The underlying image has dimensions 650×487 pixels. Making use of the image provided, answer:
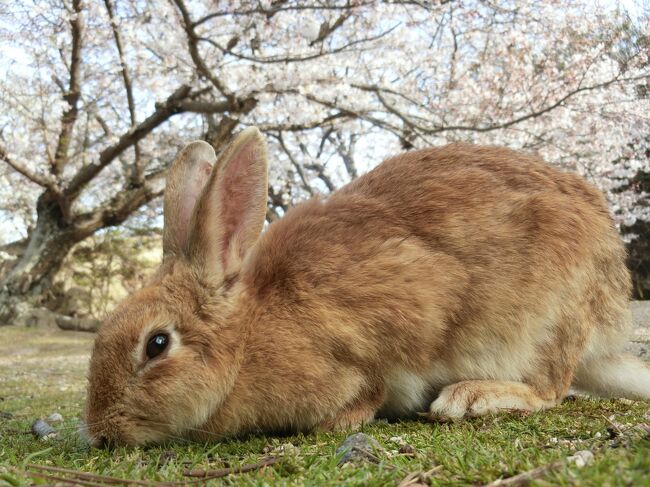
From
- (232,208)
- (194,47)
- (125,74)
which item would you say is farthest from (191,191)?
(125,74)

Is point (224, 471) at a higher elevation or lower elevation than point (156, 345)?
lower

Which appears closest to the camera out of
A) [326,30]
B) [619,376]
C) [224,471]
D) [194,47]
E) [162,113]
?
[224,471]

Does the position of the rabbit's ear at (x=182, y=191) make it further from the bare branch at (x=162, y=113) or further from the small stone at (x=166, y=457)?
the bare branch at (x=162, y=113)

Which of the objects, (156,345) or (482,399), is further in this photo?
(482,399)

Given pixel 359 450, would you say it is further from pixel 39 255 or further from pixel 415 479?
pixel 39 255

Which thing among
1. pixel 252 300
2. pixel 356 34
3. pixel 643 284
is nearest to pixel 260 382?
pixel 252 300

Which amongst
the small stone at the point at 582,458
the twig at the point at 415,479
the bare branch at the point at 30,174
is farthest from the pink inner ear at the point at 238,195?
the bare branch at the point at 30,174

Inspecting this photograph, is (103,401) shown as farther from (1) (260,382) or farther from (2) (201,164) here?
(2) (201,164)

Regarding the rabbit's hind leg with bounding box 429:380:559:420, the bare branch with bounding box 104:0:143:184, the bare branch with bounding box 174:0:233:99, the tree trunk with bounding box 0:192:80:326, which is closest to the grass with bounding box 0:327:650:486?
the rabbit's hind leg with bounding box 429:380:559:420
